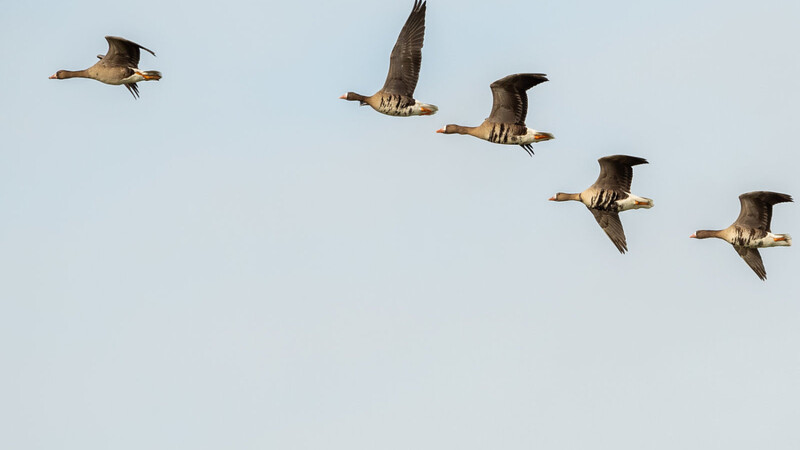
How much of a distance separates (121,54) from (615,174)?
16.2m

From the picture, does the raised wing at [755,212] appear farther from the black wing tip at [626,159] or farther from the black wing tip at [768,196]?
the black wing tip at [626,159]

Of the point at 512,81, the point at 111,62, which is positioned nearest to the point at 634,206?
the point at 512,81

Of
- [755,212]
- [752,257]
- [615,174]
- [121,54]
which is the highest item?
[121,54]

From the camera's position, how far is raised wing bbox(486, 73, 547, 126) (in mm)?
62438

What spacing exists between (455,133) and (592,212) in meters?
5.27

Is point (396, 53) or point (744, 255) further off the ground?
point (396, 53)

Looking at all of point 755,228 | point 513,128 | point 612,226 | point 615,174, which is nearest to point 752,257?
point 755,228

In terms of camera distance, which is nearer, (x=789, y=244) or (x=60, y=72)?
(x=789, y=244)

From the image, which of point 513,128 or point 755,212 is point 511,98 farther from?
point 755,212

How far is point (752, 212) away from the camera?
6444cm

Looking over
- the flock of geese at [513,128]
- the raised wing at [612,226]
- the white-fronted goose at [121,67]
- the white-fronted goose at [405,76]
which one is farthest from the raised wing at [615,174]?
the white-fronted goose at [121,67]

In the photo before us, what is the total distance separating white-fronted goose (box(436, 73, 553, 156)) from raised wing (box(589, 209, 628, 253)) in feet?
11.0

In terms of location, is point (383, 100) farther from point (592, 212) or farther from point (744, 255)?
point (744, 255)

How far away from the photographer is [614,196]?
64.5m
